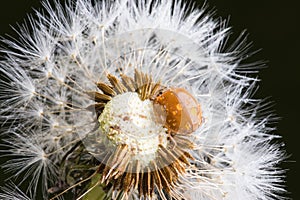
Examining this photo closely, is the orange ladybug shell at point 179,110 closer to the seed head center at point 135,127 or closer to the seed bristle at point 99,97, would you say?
the seed head center at point 135,127

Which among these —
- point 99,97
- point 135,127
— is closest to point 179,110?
point 135,127

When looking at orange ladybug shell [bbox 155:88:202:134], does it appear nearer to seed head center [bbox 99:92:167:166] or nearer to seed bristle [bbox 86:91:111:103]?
seed head center [bbox 99:92:167:166]

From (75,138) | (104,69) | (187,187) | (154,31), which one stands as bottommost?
(187,187)

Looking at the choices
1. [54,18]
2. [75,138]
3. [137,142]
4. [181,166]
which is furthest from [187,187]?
[54,18]

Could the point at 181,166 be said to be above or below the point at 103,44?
below

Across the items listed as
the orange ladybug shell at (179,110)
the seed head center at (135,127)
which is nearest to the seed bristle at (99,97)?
the seed head center at (135,127)

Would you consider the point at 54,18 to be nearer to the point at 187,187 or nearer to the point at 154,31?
the point at 154,31

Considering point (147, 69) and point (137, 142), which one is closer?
point (137, 142)

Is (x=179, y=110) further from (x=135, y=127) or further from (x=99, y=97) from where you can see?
(x=99, y=97)
